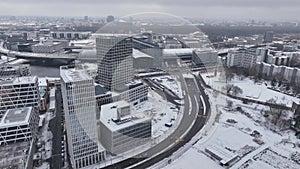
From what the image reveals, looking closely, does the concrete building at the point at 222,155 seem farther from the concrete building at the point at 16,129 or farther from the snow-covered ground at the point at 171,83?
the concrete building at the point at 16,129

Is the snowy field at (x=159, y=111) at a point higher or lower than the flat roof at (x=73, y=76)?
lower

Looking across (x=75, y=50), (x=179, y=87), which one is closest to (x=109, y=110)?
(x=179, y=87)

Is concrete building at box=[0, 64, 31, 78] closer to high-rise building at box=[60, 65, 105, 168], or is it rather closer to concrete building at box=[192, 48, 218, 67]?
high-rise building at box=[60, 65, 105, 168]

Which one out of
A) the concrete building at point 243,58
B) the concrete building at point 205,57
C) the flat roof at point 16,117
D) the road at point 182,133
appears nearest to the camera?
the road at point 182,133

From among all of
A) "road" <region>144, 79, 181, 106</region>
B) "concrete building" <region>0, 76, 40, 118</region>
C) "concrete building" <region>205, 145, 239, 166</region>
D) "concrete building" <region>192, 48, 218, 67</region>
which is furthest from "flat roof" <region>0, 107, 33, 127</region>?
"concrete building" <region>192, 48, 218, 67</region>

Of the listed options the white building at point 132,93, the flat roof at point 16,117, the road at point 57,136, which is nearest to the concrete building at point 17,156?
the road at point 57,136

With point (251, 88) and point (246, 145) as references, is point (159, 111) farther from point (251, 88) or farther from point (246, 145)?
point (251, 88)

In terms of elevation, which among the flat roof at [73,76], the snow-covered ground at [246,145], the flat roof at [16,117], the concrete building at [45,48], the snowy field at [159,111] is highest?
the flat roof at [73,76]

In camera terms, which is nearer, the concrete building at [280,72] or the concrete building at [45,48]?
the concrete building at [280,72]
